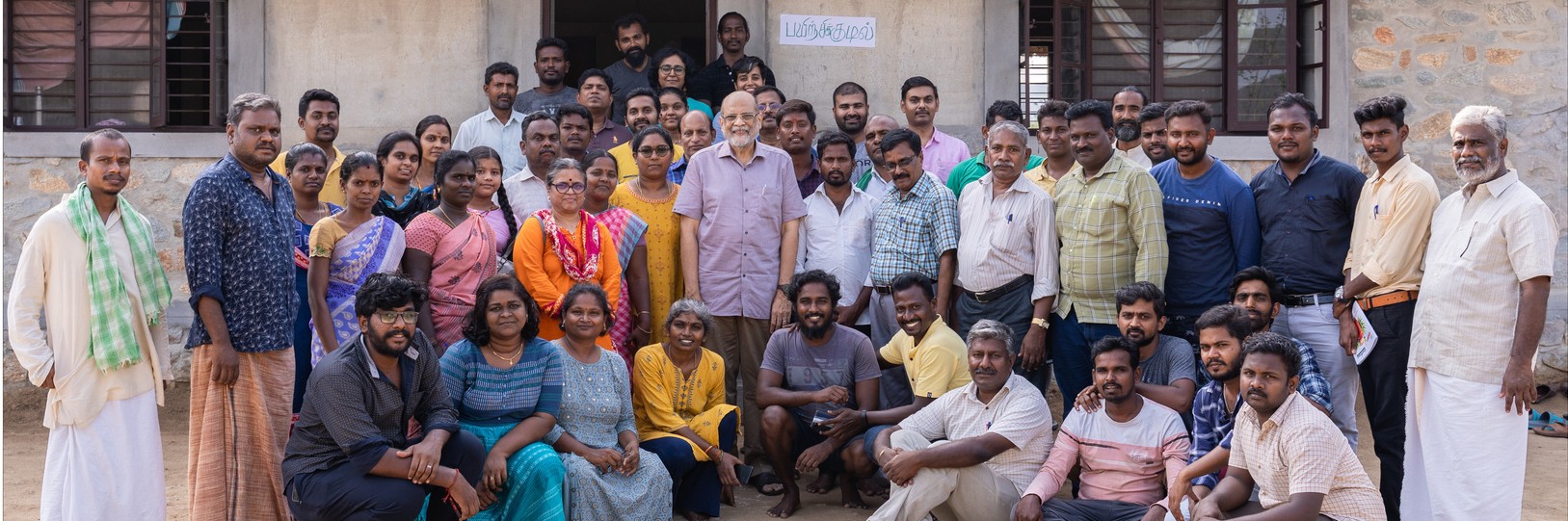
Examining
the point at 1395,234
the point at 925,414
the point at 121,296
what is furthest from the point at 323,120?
the point at 1395,234

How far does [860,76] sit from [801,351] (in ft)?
9.14

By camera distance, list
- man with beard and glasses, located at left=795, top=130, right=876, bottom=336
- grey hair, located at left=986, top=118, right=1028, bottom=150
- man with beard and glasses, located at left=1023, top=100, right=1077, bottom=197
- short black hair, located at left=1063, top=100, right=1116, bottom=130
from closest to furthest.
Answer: short black hair, located at left=1063, top=100, right=1116, bottom=130 < grey hair, located at left=986, top=118, right=1028, bottom=150 < man with beard and glasses, located at left=1023, top=100, right=1077, bottom=197 < man with beard and glasses, located at left=795, top=130, right=876, bottom=336

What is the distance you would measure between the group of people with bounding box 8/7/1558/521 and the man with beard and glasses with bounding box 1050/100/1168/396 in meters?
0.02

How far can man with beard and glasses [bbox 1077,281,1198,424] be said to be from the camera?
4.96m

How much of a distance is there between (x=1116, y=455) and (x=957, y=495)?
649 millimetres

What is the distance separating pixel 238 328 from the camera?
14.9 ft

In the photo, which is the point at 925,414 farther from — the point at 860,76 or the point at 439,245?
the point at 860,76

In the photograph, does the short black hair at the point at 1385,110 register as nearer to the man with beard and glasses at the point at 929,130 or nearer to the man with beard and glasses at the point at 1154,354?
the man with beard and glasses at the point at 1154,354

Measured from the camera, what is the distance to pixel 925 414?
5.23 m

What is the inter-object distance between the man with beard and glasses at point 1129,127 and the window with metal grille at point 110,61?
550 cm

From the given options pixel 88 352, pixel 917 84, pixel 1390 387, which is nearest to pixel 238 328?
pixel 88 352

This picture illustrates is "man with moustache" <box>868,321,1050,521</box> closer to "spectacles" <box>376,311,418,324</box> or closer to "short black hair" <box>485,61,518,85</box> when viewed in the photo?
"spectacles" <box>376,311,418,324</box>

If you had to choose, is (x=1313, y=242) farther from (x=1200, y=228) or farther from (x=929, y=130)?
(x=929, y=130)

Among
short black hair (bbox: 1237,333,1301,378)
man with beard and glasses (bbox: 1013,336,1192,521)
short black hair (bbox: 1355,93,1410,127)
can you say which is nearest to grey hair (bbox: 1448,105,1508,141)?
short black hair (bbox: 1355,93,1410,127)
